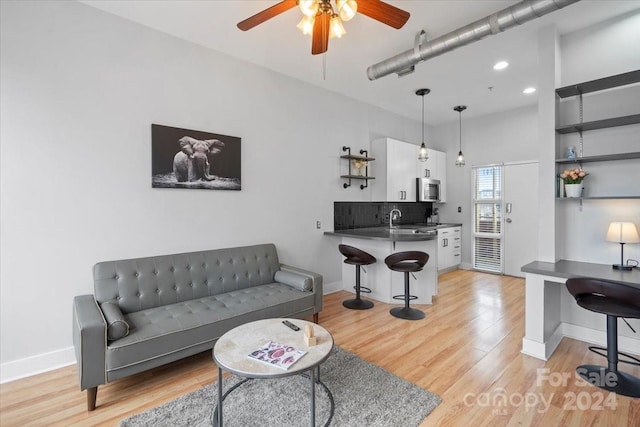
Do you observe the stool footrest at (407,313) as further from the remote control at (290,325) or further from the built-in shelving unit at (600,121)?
the built-in shelving unit at (600,121)

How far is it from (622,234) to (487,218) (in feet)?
11.1

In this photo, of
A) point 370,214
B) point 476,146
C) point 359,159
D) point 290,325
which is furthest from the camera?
point 476,146

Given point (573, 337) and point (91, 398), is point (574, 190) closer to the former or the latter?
point (573, 337)

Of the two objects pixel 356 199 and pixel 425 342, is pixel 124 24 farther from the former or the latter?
pixel 425 342

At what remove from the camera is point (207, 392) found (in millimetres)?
2191

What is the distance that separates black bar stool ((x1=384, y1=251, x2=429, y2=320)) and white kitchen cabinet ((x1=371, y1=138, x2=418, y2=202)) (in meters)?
1.72

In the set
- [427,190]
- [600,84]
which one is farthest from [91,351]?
[427,190]

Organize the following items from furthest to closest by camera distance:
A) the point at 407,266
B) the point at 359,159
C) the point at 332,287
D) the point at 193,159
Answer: the point at 359,159, the point at 332,287, the point at 407,266, the point at 193,159

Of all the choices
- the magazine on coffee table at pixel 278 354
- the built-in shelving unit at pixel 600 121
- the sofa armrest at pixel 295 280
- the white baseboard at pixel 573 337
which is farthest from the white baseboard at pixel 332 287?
the built-in shelving unit at pixel 600 121

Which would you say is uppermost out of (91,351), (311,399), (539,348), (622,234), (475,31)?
(475,31)

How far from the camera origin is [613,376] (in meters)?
2.29

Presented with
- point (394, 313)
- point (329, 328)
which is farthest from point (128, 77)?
point (394, 313)

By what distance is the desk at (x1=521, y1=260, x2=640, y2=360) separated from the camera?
101 inches

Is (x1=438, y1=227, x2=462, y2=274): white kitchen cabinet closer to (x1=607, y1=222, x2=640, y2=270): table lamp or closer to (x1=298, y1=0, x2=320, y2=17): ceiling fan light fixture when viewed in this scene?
(x1=607, y1=222, x2=640, y2=270): table lamp
